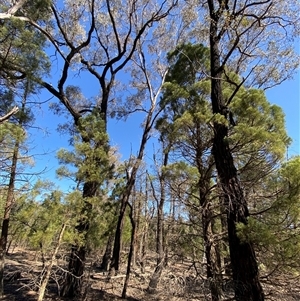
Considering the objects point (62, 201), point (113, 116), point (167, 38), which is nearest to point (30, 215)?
point (62, 201)

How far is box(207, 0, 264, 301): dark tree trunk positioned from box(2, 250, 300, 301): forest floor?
0.20 m

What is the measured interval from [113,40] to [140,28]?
3.45 feet

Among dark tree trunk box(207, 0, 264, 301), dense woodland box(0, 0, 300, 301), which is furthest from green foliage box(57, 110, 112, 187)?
dark tree trunk box(207, 0, 264, 301)

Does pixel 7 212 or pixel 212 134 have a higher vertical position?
pixel 212 134

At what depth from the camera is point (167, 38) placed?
33.0ft

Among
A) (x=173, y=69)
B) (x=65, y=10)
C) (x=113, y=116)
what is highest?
(x=65, y=10)

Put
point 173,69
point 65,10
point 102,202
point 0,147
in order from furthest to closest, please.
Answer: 1. point 65,10
2. point 102,202
3. point 173,69
4. point 0,147

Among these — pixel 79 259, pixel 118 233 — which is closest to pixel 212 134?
pixel 79 259

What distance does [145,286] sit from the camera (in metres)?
8.30

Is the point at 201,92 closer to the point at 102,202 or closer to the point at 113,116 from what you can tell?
the point at 102,202

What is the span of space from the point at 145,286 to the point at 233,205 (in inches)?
230

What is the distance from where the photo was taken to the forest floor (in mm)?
3621

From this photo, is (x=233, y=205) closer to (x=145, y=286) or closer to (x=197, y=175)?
(x=197, y=175)

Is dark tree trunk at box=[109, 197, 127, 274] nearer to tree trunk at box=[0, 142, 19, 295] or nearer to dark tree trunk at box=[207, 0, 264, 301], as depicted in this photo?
tree trunk at box=[0, 142, 19, 295]
